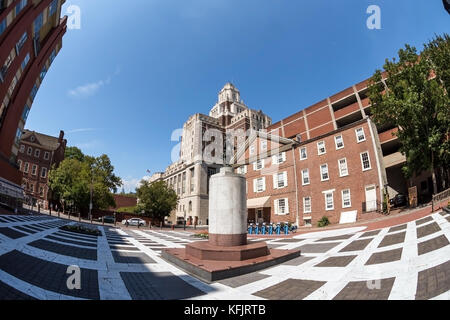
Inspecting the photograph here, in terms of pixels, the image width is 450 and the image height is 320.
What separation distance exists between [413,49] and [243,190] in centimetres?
2233

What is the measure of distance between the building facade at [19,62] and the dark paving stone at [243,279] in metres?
26.5

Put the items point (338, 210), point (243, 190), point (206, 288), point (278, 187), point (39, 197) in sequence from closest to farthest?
point (206, 288), point (243, 190), point (338, 210), point (278, 187), point (39, 197)

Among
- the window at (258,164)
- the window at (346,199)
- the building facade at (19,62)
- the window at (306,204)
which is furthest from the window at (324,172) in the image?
the building facade at (19,62)

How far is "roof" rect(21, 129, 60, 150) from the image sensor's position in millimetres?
50450

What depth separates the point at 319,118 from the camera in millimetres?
39188

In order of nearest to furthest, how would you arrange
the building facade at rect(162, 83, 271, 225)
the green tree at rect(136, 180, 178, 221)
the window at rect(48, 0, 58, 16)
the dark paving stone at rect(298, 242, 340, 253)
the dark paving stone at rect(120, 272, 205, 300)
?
the dark paving stone at rect(120, 272, 205, 300)
the dark paving stone at rect(298, 242, 340, 253)
the window at rect(48, 0, 58, 16)
the green tree at rect(136, 180, 178, 221)
the building facade at rect(162, 83, 271, 225)

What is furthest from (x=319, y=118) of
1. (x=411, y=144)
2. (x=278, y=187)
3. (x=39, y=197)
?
(x=39, y=197)

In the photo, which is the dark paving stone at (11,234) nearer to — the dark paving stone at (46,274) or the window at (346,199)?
the dark paving stone at (46,274)

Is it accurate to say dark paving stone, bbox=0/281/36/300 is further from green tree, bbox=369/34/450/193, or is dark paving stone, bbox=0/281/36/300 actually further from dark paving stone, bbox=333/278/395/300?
green tree, bbox=369/34/450/193

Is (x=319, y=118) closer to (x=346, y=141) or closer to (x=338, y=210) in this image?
(x=346, y=141)

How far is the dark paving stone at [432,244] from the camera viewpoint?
638 cm

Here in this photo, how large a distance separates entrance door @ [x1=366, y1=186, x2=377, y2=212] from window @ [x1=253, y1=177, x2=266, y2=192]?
12324mm

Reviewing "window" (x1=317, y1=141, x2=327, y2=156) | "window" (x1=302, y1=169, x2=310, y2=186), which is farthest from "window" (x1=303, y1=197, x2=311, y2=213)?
"window" (x1=317, y1=141, x2=327, y2=156)
